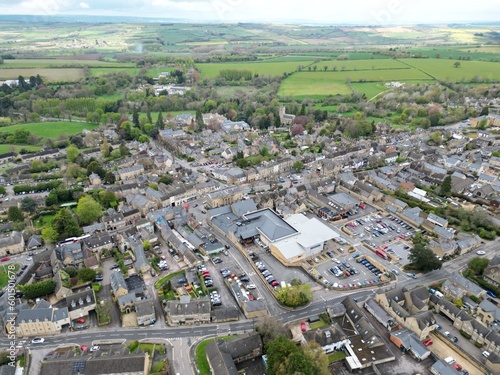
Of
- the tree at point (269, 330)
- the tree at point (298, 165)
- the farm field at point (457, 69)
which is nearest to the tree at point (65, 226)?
the tree at point (269, 330)

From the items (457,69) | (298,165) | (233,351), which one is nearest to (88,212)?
(233,351)

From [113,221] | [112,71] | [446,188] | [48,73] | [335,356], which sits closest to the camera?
[335,356]

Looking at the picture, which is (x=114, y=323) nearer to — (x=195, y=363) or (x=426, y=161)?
(x=195, y=363)

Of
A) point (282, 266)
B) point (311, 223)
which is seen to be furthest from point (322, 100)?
point (282, 266)

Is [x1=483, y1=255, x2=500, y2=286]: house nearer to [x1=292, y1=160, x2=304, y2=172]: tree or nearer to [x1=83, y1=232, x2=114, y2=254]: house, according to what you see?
[x1=292, y1=160, x2=304, y2=172]: tree

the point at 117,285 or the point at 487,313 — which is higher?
the point at 117,285

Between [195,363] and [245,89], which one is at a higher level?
[245,89]

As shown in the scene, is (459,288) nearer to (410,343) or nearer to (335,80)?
(410,343)
